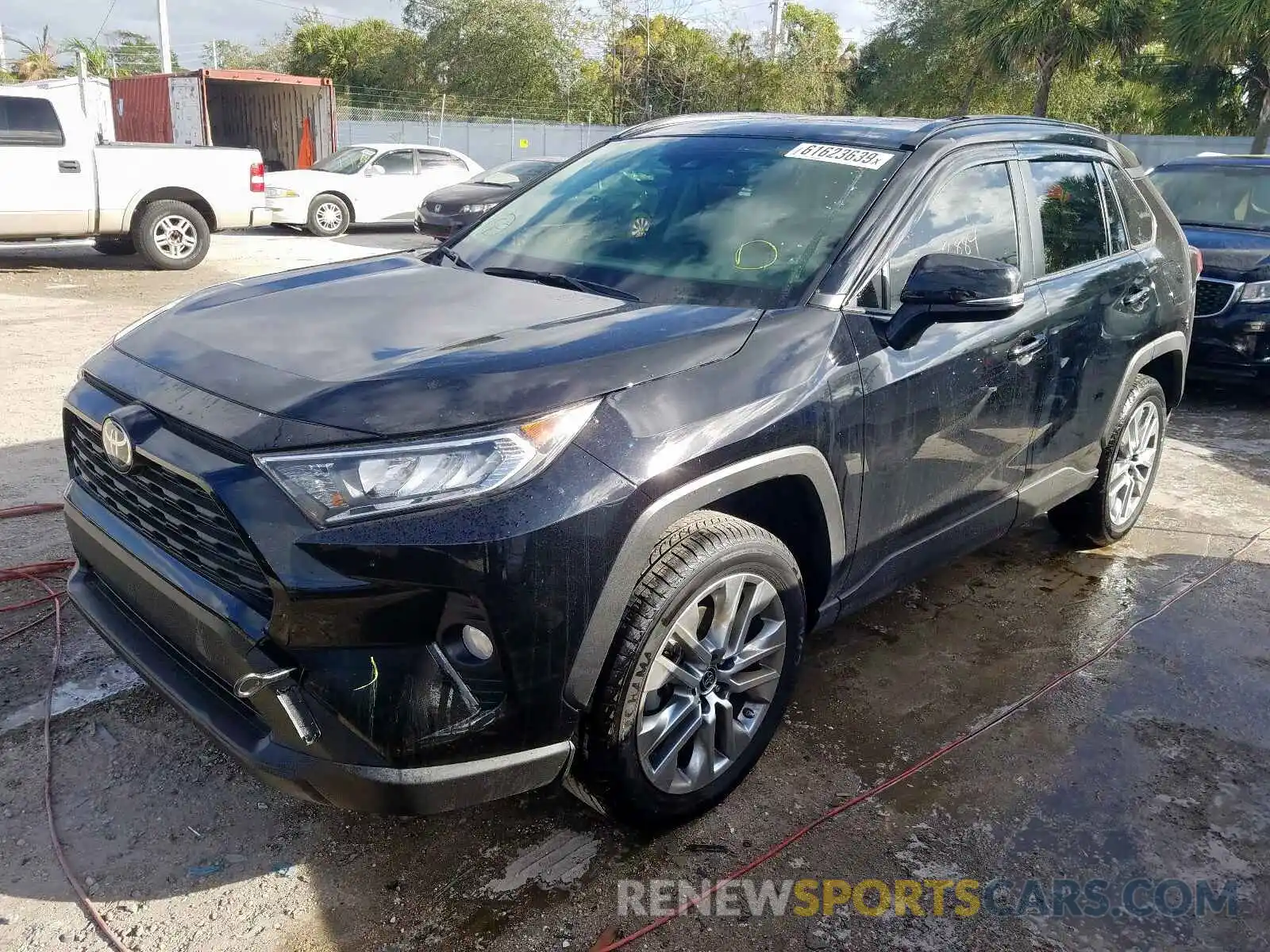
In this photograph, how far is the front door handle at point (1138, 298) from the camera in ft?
13.3

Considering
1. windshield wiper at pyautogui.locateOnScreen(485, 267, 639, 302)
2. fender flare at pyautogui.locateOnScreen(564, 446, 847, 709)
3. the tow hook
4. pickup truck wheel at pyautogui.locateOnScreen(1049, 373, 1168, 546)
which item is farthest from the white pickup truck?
fender flare at pyautogui.locateOnScreen(564, 446, 847, 709)

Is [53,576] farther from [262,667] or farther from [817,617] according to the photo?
[817,617]

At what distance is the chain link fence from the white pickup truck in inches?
666

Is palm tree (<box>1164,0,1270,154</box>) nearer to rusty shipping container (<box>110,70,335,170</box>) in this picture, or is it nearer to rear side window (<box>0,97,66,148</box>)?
rusty shipping container (<box>110,70,335,170</box>)

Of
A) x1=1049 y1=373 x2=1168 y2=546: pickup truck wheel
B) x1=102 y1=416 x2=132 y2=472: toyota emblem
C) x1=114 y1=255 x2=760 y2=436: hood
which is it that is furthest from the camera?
x1=1049 y1=373 x2=1168 y2=546: pickup truck wheel

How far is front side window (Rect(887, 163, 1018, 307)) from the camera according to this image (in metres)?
3.05

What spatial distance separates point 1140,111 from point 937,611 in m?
34.9

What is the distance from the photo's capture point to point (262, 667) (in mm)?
2059

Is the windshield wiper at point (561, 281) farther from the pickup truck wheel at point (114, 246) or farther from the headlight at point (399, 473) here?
the pickup truck wheel at point (114, 246)

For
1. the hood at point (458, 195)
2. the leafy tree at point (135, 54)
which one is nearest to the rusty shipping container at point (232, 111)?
the hood at point (458, 195)

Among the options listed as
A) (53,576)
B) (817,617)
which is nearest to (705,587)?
(817,617)

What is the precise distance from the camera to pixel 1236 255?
7.37 meters

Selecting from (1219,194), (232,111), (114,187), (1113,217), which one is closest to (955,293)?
(1113,217)

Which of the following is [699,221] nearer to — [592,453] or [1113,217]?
[592,453]
